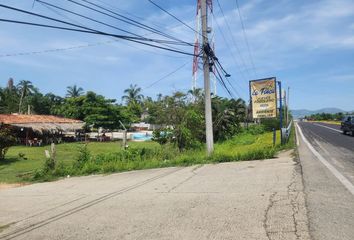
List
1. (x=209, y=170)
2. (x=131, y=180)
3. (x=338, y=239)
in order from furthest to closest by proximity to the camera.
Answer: (x=209, y=170) < (x=131, y=180) < (x=338, y=239)

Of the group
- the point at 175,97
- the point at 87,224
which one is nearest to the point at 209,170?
the point at 87,224

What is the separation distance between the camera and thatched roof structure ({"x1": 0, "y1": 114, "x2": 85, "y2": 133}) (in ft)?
141

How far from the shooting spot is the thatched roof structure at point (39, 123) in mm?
43000

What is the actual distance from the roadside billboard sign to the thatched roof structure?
95.1ft

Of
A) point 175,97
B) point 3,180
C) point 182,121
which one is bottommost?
point 3,180

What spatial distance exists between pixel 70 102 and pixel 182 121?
4879 cm

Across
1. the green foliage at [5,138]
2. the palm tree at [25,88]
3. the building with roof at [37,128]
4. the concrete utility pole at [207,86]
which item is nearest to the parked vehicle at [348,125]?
the concrete utility pole at [207,86]

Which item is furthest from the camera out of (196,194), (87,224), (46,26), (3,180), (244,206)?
(3,180)

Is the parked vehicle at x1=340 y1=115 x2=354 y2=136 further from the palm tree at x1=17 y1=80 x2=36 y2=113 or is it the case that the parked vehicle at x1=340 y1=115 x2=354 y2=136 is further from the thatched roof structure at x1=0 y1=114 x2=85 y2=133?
the palm tree at x1=17 y1=80 x2=36 y2=113

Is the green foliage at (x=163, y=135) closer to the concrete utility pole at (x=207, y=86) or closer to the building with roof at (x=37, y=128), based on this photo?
the concrete utility pole at (x=207, y=86)

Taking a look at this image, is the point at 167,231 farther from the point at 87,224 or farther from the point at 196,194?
the point at 196,194

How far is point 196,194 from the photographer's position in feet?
30.6

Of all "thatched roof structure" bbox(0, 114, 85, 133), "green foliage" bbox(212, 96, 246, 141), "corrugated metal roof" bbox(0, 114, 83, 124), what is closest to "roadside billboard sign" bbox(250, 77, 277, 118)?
"green foliage" bbox(212, 96, 246, 141)

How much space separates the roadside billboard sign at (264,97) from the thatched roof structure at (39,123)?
2899 cm
